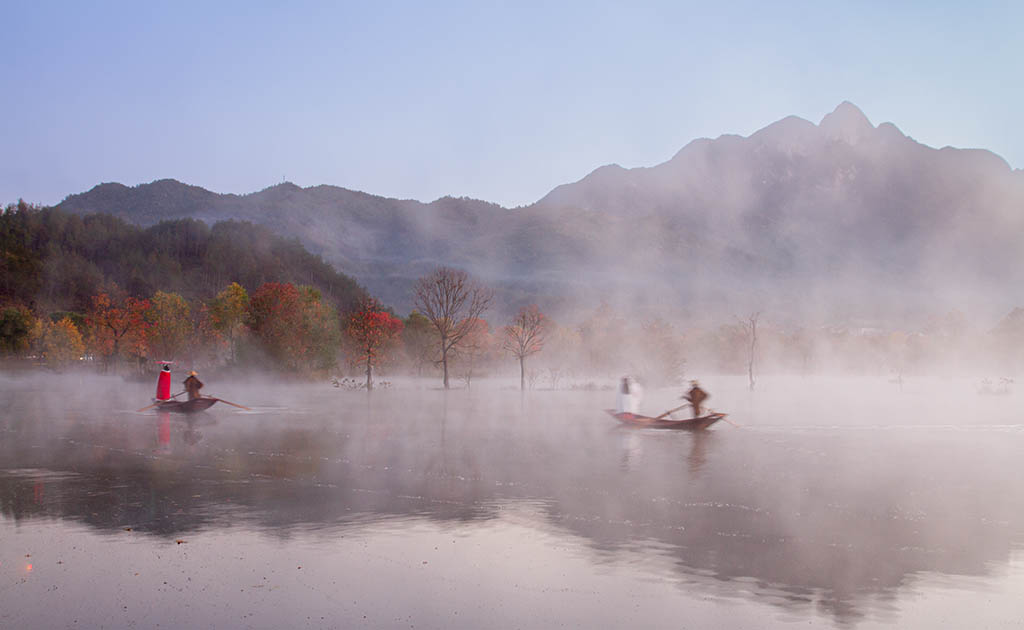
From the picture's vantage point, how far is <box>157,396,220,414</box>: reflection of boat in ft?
125

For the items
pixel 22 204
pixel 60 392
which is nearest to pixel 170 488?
pixel 60 392

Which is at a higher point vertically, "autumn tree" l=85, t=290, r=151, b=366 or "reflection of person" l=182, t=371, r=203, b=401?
"autumn tree" l=85, t=290, r=151, b=366

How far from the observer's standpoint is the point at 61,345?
100188mm

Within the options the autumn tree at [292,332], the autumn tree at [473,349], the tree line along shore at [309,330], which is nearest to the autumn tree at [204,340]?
the tree line along shore at [309,330]

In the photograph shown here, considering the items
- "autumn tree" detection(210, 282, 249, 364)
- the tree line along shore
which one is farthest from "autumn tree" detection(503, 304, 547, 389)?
"autumn tree" detection(210, 282, 249, 364)

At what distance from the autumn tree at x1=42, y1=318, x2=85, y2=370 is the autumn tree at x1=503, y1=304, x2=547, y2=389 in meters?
57.6

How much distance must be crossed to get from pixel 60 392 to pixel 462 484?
53.5m

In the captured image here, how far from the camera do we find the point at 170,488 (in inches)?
674

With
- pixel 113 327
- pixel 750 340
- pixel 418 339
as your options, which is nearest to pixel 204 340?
pixel 113 327

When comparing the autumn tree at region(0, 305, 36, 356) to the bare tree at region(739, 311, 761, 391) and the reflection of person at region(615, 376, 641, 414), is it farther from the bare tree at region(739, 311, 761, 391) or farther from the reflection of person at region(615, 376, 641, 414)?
the reflection of person at region(615, 376, 641, 414)

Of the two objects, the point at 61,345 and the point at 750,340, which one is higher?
the point at 750,340

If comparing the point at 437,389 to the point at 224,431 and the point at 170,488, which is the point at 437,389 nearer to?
the point at 224,431

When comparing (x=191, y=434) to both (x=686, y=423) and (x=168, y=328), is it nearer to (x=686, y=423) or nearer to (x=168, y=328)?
(x=686, y=423)

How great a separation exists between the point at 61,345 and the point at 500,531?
104782 millimetres
